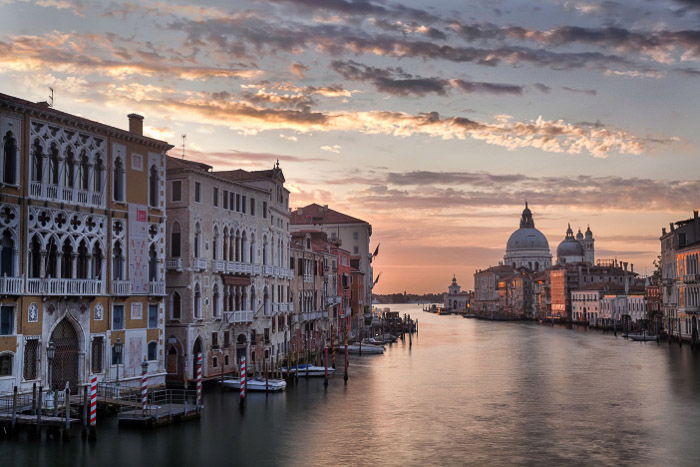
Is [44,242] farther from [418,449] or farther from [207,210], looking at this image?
[418,449]

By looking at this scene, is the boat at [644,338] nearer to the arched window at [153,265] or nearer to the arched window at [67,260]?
the arched window at [153,265]

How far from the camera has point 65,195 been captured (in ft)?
93.6

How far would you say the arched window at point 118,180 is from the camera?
31031 millimetres

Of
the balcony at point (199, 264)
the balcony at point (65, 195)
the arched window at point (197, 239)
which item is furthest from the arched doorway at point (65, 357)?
the arched window at point (197, 239)

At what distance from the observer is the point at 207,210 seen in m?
37.2

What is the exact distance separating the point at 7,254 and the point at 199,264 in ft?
35.2

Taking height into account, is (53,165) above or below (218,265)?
above

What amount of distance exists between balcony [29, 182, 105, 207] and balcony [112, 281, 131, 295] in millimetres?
3064

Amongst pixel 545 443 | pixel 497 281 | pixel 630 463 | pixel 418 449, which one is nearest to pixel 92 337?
pixel 418 449

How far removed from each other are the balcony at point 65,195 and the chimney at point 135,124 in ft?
12.6

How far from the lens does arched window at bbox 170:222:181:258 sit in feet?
118

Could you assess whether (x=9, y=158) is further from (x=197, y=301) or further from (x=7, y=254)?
(x=197, y=301)

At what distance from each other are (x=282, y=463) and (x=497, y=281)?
7067 inches

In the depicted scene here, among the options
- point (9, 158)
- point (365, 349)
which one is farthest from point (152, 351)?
point (365, 349)
